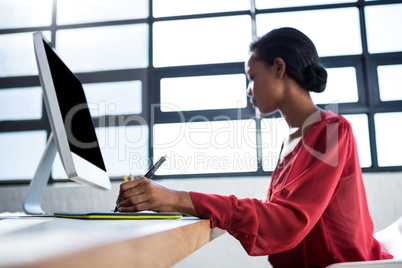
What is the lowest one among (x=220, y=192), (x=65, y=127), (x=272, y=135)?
(x=220, y=192)

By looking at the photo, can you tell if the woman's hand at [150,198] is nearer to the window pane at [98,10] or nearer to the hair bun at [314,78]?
the hair bun at [314,78]

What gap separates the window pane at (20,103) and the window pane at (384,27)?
A: 2442 mm

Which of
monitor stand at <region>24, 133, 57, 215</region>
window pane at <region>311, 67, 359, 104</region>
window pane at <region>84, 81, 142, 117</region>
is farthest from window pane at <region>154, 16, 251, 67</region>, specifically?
monitor stand at <region>24, 133, 57, 215</region>

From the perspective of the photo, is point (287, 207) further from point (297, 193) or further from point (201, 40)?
point (201, 40)

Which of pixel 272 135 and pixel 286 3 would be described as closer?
pixel 272 135

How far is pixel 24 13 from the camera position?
9.45 feet

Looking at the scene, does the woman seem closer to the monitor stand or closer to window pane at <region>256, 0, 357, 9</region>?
the monitor stand

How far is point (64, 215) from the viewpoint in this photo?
0.71 metres

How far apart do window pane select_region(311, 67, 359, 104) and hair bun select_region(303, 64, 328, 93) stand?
140 cm

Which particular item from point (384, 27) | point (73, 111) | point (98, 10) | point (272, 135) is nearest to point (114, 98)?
point (98, 10)

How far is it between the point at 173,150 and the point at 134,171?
0.31 m

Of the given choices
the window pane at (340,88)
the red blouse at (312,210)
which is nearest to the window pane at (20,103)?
the window pane at (340,88)

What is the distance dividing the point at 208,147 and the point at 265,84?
1.41 meters

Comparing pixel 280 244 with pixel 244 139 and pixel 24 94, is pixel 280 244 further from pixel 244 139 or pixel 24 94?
pixel 24 94
